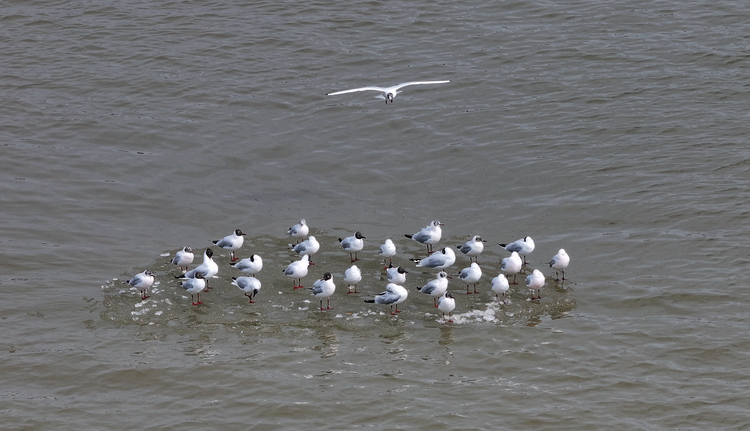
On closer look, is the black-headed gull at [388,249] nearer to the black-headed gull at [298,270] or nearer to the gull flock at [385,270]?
the gull flock at [385,270]

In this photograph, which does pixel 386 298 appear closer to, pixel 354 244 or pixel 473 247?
pixel 354 244

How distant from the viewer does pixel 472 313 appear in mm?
14945

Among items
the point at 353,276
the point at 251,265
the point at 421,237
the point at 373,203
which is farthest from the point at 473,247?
the point at 251,265

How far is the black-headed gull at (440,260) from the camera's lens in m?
16.3

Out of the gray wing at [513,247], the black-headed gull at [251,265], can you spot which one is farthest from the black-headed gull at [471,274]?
the black-headed gull at [251,265]

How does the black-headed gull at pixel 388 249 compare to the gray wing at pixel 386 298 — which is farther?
the black-headed gull at pixel 388 249

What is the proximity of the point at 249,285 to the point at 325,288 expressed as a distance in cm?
124

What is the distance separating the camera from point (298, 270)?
51.4ft

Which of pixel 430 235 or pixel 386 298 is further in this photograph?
pixel 430 235

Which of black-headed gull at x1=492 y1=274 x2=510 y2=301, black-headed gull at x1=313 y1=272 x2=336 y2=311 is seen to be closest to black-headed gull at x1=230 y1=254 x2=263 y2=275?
black-headed gull at x1=313 y1=272 x2=336 y2=311

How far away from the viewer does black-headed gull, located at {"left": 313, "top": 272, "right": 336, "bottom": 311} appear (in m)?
15.0

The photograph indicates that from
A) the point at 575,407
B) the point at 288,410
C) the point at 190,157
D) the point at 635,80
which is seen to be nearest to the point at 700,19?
the point at 635,80

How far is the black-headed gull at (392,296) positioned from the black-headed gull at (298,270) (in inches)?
55.3

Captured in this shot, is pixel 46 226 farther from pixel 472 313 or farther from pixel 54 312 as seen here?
pixel 472 313
